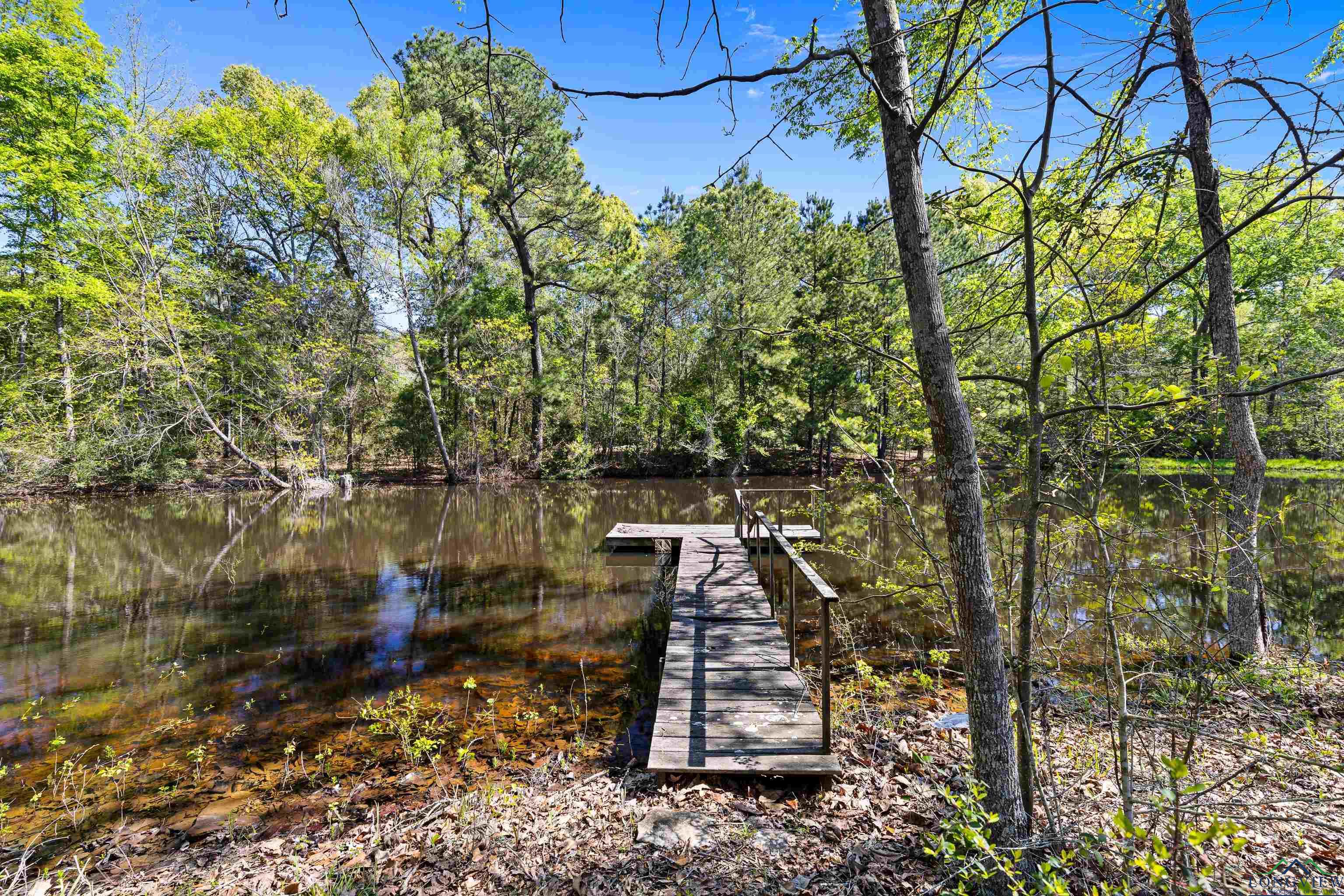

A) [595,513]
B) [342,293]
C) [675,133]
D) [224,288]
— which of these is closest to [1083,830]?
[675,133]

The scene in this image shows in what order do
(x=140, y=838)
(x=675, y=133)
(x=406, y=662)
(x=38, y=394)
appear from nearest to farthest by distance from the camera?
(x=675, y=133) → (x=140, y=838) → (x=406, y=662) → (x=38, y=394)

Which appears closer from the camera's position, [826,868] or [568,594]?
[826,868]

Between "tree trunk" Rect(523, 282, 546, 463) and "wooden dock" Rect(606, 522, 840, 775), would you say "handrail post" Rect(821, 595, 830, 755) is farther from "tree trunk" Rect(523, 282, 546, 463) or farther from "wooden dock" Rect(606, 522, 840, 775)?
"tree trunk" Rect(523, 282, 546, 463)

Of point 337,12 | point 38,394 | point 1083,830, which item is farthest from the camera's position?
point 38,394

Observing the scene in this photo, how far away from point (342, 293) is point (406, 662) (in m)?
20.2

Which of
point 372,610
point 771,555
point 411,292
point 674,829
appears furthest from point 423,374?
point 674,829

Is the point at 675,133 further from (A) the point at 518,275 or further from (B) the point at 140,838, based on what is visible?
(A) the point at 518,275

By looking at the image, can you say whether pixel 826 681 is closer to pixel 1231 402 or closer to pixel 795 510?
pixel 795 510

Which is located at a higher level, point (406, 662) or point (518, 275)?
point (518, 275)

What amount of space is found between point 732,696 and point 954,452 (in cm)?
287

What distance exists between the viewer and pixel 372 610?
7.88m

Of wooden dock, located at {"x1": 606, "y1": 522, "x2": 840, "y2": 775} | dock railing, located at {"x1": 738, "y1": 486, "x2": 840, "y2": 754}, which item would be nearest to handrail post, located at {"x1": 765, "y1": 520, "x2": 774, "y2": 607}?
dock railing, located at {"x1": 738, "y1": 486, "x2": 840, "y2": 754}

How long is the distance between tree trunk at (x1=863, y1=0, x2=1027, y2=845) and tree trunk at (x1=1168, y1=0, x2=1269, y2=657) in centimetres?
304

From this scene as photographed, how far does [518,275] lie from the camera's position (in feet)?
81.2
